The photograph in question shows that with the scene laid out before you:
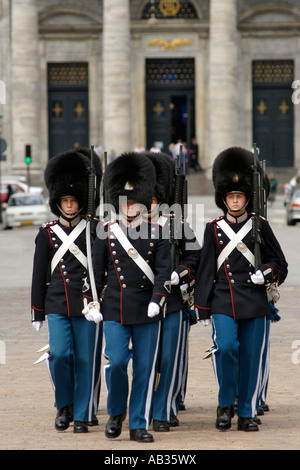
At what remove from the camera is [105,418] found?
866cm

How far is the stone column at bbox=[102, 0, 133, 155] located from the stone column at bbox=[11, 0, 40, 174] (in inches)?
115

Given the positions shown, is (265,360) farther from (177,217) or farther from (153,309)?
(177,217)

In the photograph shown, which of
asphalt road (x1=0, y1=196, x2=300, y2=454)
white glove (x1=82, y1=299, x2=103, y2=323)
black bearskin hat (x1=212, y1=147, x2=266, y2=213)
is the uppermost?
black bearskin hat (x1=212, y1=147, x2=266, y2=213)

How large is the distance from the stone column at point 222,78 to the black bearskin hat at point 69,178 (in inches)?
1454

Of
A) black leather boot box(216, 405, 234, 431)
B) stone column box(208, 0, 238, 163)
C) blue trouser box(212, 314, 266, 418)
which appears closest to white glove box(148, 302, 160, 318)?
blue trouser box(212, 314, 266, 418)

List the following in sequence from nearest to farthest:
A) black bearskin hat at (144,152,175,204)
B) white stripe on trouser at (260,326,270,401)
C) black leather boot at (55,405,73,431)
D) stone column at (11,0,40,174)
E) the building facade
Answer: black leather boot at (55,405,73,431) → white stripe on trouser at (260,326,270,401) → black bearskin hat at (144,152,175,204) → stone column at (11,0,40,174) → the building facade

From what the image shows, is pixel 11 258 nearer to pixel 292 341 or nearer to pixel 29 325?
pixel 29 325

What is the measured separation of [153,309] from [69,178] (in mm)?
1383

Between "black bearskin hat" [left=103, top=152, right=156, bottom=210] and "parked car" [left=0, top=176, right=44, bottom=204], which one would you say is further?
"parked car" [left=0, top=176, right=44, bottom=204]

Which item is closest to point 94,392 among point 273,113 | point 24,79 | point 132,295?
point 132,295

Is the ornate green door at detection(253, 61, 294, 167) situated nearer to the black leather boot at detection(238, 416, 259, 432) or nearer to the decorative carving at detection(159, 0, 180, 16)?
the decorative carving at detection(159, 0, 180, 16)

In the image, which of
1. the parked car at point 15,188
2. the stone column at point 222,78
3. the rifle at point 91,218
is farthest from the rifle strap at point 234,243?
the stone column at point 222,78

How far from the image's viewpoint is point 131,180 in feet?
26.8

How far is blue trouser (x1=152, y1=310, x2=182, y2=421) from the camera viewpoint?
8164 millimetres
